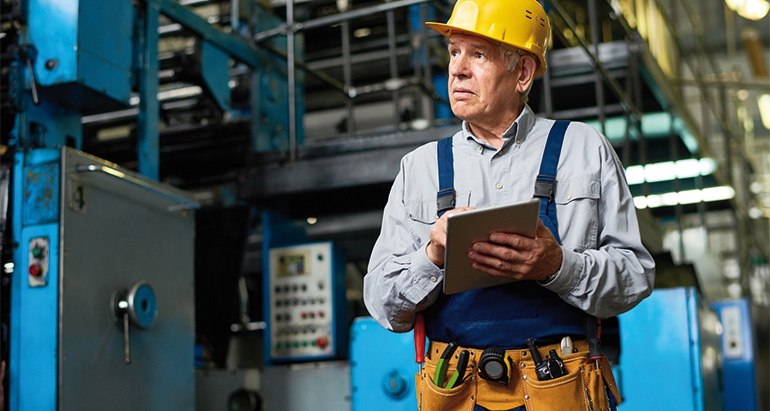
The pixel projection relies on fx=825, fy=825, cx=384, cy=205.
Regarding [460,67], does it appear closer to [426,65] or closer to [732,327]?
[426,65]

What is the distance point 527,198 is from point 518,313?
297 mm

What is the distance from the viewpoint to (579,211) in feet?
6.70

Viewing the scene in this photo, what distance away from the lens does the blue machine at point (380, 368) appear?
408 cm

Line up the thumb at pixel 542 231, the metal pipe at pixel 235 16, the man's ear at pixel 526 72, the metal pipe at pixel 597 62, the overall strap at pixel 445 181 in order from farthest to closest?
1. the metal pipe at pixel 235 16
2. the metal pipe at pixel 597 62
3. the man's ear at pixel 526 72
4. the overall strap at pixel 445 181
5. the thumb at pixel 542 231

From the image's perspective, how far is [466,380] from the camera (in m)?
2.02

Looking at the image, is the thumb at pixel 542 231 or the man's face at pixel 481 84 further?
the man's face at pixel 481 84

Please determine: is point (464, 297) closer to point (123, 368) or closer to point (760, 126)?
point (123, 368)

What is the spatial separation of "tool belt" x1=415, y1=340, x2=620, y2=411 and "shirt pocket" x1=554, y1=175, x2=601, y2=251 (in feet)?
0.84

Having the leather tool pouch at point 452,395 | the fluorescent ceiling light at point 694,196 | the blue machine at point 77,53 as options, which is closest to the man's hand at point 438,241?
the leather tool pouch at point 452,395

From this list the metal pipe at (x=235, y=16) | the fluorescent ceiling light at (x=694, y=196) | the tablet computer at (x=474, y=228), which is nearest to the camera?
the tablet computer at (x=474, y=228)

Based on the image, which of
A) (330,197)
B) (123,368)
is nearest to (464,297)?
(123,368)

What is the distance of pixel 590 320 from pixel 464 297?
0.32 meters

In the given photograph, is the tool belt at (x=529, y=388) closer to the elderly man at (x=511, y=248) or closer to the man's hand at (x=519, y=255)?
the elderly man at (x=511, y=248)

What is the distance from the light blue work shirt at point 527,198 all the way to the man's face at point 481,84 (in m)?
0.06
